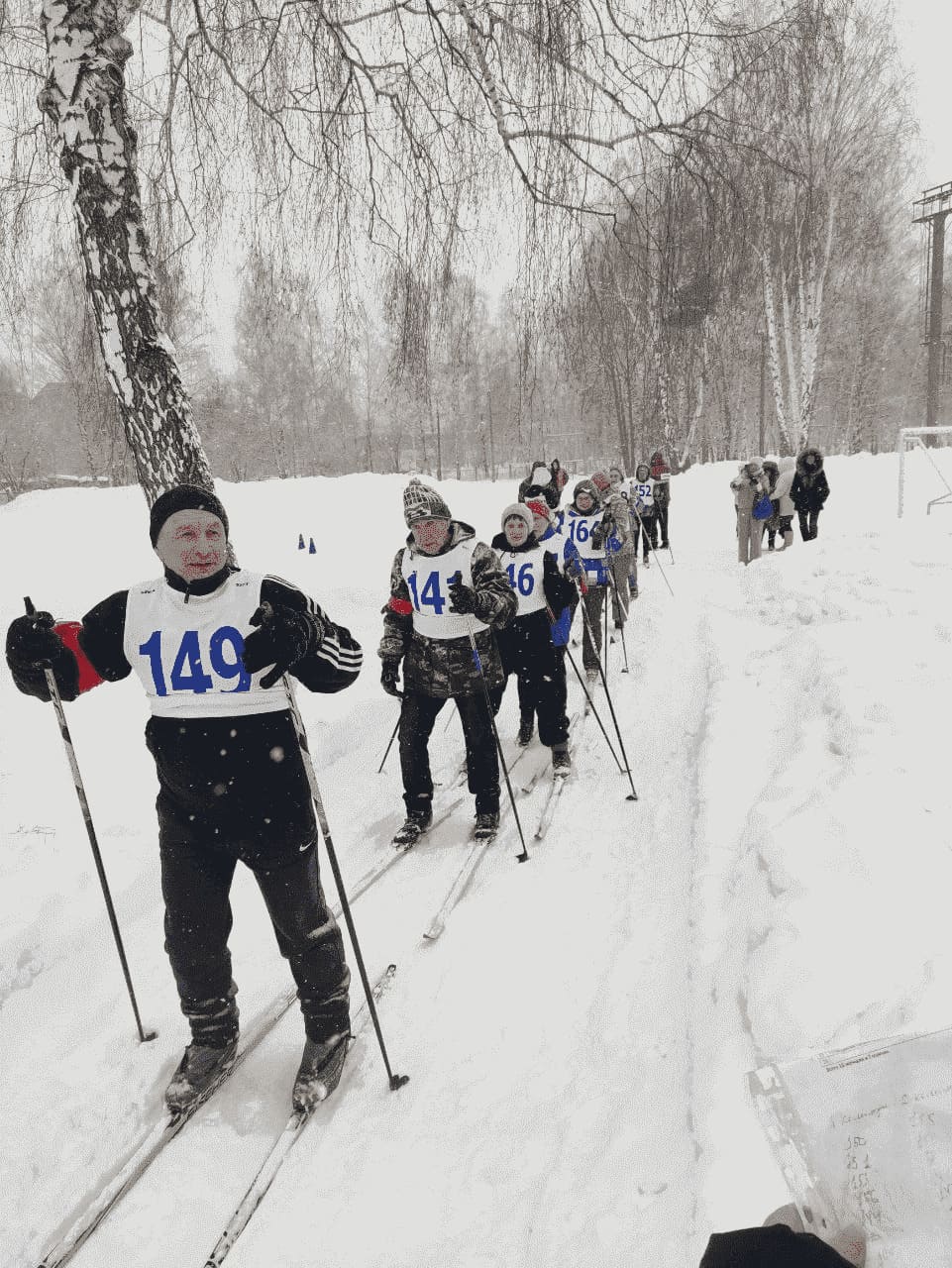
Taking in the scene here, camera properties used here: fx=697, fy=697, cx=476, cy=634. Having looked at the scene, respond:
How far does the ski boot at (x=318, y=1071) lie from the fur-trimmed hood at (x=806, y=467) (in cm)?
1119

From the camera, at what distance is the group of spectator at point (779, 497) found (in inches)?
451

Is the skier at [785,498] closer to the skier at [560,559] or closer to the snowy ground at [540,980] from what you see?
the snowy ground at [540,980]

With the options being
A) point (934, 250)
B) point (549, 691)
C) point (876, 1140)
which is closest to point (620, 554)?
point (549, 691)

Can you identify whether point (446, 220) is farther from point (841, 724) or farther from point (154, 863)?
point (154, 863)

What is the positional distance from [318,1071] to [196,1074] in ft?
1.41

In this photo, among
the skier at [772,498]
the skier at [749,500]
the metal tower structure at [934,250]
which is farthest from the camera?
the metal tower structure at [934,250]

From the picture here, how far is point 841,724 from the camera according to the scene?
4.04 meters

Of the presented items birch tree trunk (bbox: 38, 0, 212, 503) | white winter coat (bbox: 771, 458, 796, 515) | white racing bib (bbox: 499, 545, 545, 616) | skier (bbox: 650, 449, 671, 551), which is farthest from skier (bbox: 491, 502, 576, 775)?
white winter coat (bbox: 771, 458, 796, 515)

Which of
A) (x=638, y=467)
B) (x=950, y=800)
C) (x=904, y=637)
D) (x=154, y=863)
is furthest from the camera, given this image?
(x=638, y=467)

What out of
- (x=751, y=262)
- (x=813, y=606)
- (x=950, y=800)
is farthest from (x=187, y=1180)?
(x=813, y=606)

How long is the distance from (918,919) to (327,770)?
13.4ft

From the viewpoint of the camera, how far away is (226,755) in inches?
91.8

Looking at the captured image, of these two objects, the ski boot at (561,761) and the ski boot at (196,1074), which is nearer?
the ski boot at (196,1074)

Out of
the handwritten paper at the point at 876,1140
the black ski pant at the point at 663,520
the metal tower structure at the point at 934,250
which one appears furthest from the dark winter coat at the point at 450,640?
the metal tower structure at the point at 934,250
